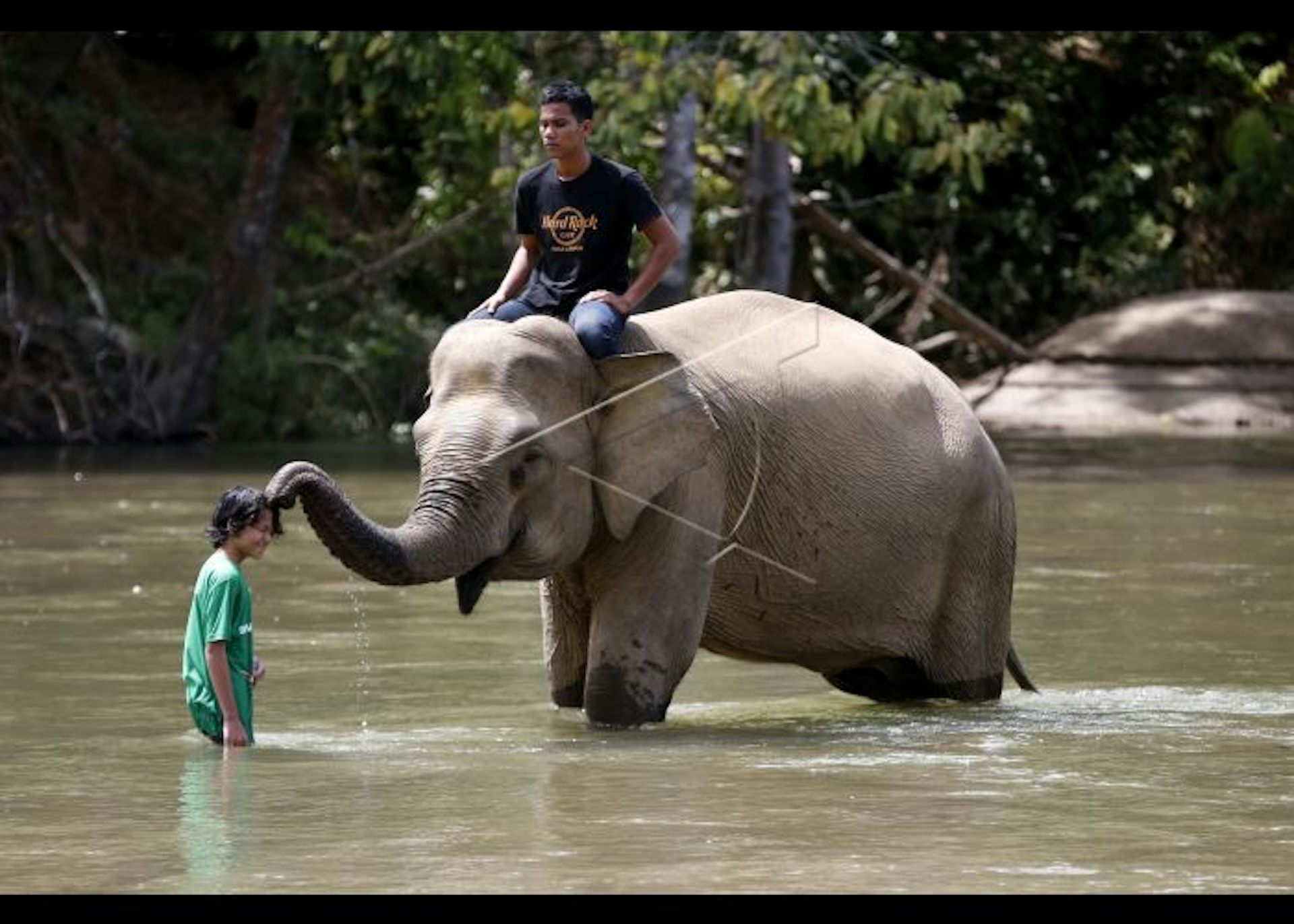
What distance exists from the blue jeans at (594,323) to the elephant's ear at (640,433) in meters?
0.05

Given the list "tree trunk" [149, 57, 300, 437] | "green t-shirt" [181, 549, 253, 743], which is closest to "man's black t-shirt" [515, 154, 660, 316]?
"green t-shirt" [181, 549, 253, 743]

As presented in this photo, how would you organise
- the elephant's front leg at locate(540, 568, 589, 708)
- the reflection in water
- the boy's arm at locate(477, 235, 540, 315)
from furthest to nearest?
the elephant's front leg at locate(540, 568, 589, 708)
the boy's arm at locate(477, 235, 540, 315)
the reflection in water

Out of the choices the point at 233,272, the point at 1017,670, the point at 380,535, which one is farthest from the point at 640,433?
the point at 233,272

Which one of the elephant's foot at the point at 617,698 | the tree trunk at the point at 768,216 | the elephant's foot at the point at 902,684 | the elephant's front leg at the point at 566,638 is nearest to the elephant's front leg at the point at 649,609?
the elephant's foot at the point at 617,698

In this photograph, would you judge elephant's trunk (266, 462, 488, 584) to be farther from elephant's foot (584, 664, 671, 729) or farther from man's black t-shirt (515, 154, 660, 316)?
man's black t-shirt (515, 154, 660, 316)

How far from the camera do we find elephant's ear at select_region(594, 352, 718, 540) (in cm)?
1024

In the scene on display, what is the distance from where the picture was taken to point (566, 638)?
10.8m

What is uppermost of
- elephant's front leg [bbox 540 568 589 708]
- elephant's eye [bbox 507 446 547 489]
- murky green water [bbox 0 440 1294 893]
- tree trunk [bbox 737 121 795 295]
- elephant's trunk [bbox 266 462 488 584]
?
tree trunk [bbox 737 121 795 295]

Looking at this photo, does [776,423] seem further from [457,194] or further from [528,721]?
[457,194]

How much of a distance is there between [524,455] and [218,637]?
113cm

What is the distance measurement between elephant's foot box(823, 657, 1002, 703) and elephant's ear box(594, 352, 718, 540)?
1455 millimetres

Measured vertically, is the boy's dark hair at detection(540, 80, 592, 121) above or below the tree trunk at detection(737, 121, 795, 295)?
below

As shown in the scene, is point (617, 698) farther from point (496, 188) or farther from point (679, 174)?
point (496, 188)

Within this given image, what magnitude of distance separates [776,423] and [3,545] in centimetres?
711
